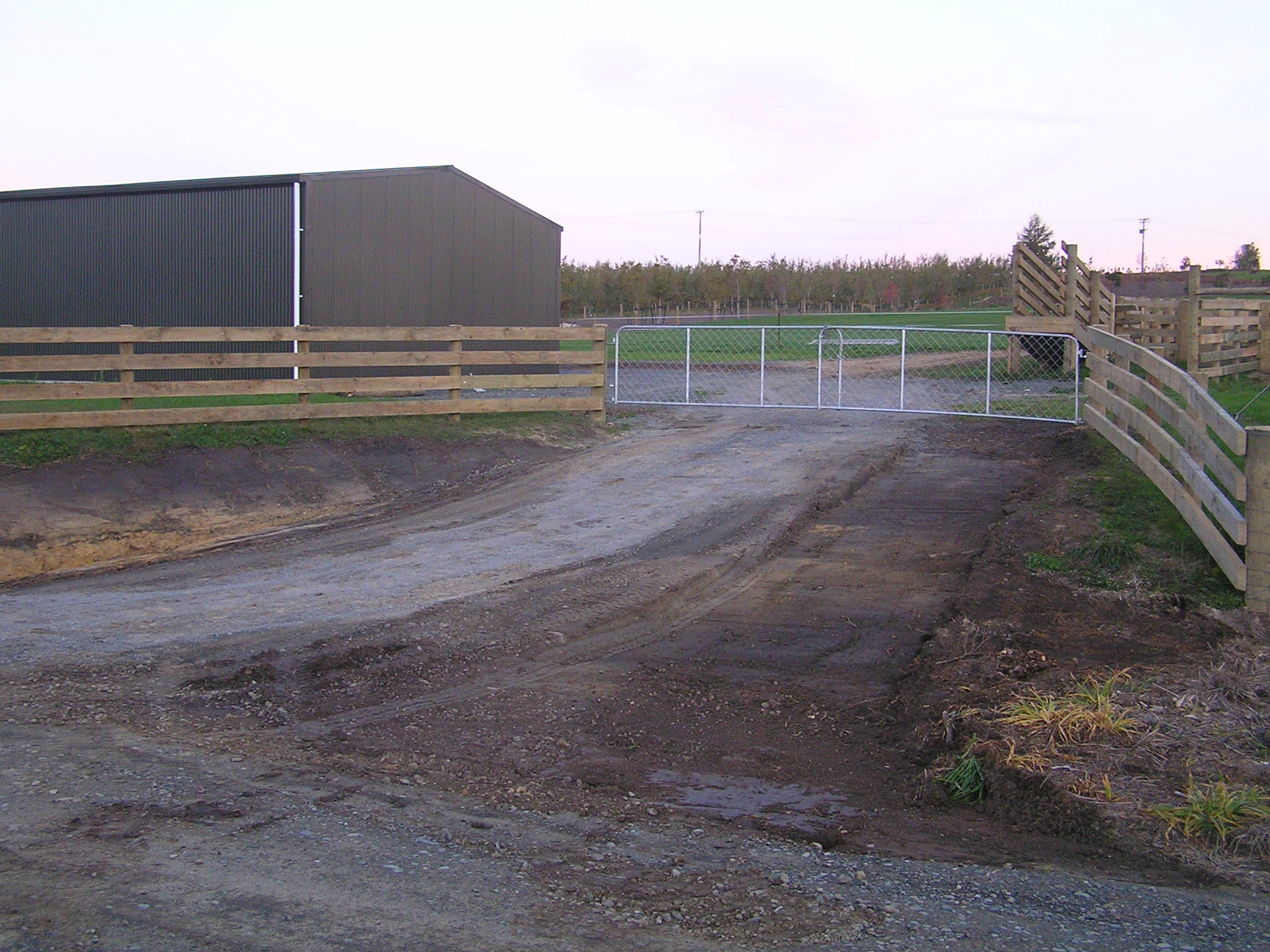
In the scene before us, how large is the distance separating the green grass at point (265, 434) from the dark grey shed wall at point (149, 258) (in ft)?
19.8

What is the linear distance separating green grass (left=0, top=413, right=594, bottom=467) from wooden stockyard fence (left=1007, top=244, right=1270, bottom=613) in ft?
26.4

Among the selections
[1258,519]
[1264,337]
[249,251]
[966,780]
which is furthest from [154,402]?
[1264,337]

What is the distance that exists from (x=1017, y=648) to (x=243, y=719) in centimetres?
488

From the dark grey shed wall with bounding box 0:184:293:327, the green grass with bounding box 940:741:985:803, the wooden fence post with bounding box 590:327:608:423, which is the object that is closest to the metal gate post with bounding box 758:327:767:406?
the wooden fence post with bounding box 590:327:608:423

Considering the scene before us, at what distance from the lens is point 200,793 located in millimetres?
4996

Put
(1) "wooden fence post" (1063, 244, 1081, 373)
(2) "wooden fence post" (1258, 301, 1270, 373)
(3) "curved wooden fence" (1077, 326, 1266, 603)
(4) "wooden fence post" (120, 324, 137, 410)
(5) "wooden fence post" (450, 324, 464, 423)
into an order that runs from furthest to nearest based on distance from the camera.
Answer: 1. (2) "wooden fence post" (1258, 301, 1270, 373)
2. (1) "wooden fence post" (1063, 244, 1081, 373)
3. (5) "wooden fence post" (450, 324, 464, 423)
4. (4) "wooden fence post" (120, 324, 137, 410)
5. (3) "curved wooden fence" (1077, 326, 1266, 603)

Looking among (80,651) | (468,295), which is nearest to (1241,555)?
(80,651)

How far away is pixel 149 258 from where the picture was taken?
21.8 meters

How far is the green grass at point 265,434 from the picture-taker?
12.8m

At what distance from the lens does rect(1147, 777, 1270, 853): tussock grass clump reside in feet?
15.0

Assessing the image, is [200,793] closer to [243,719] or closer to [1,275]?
[243,719]

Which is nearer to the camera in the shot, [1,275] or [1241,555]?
[1241,555]

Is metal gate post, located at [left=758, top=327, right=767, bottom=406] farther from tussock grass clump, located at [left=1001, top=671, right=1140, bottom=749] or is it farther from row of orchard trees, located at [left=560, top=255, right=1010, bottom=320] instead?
row of orchard trees, located at [left=560, top=255, right=1010, bottom=320]

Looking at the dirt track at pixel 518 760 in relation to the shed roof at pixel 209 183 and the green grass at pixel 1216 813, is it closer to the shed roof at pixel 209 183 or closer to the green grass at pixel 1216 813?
the green grass at pixel 1216 813
